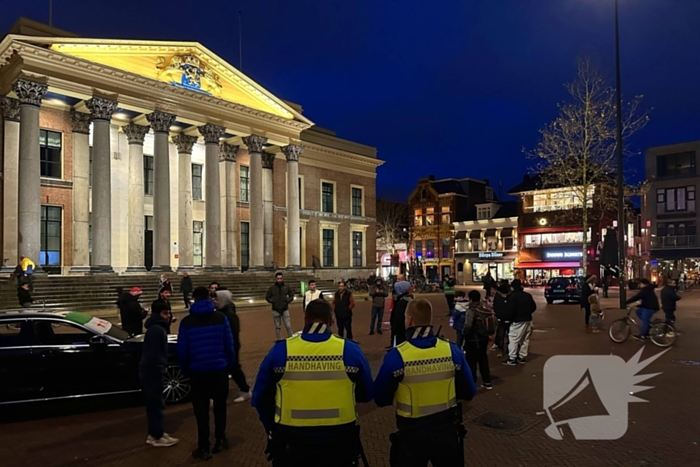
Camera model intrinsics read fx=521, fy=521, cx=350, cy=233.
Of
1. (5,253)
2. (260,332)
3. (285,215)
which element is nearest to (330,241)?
(285,215)

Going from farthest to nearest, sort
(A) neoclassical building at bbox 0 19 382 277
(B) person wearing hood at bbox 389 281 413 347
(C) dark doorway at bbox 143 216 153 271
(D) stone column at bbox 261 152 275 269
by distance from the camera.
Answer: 1. (D) stone column at bbox 261 152 275 269
2. (C) dark doorway at bbox 143 216 153 271
3. (A) neoclassical building at bbox 0 19 382 277
4. (B) person wearing hood at bbox 389 281 413 347

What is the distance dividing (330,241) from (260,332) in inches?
1074

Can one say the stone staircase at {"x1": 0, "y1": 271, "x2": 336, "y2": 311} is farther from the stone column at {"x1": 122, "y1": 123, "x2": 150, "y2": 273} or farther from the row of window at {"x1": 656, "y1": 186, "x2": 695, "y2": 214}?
the row of window at {"x1": 656, "y1": 186, "x2": 695, "y2": 214}

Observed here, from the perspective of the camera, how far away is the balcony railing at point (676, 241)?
54.7 m

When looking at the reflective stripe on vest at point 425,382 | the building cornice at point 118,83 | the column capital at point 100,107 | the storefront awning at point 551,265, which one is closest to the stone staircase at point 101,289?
the column capital at point 100,107

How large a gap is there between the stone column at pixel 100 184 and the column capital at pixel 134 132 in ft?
11.1

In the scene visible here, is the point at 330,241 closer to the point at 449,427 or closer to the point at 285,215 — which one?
the point at 285,215

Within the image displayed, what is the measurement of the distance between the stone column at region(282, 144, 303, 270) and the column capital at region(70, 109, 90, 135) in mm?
12487

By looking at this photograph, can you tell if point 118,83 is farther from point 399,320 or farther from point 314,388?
point 314,388

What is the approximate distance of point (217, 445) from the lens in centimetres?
580

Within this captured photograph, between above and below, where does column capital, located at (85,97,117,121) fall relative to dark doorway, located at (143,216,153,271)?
above

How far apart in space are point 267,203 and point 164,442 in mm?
31183

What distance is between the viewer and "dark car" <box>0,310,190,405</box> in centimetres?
710

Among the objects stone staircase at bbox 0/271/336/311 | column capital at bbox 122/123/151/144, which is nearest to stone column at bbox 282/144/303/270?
stone staircase at bbox 0/271/336/311
